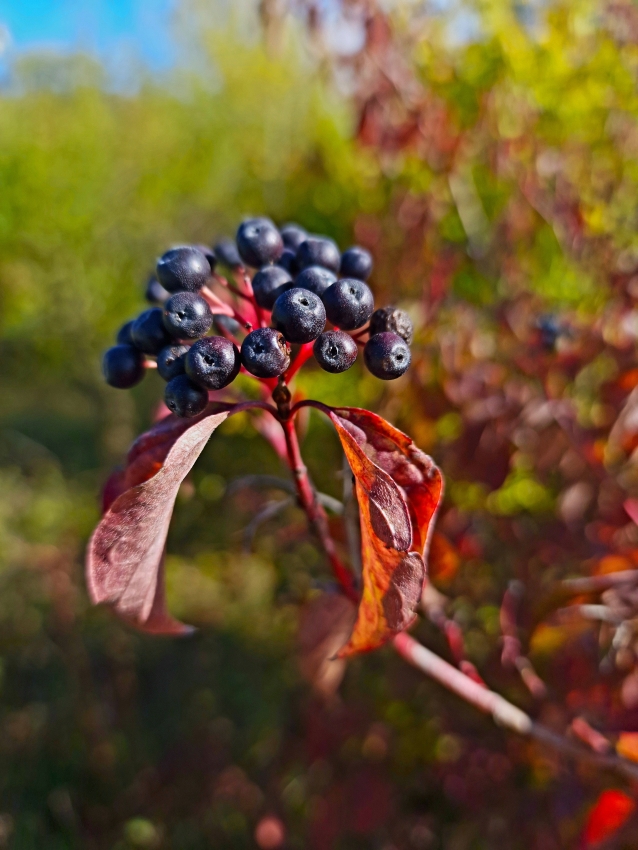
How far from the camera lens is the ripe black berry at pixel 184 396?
0.68 m

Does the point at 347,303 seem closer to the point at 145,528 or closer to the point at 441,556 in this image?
the point at 145,528

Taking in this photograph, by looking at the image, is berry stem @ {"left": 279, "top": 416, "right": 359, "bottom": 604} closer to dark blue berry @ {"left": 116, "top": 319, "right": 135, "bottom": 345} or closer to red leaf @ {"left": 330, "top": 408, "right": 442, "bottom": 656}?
red leaf @ {"left": 330, "top": 408, "right": 442, "bottom": 656}

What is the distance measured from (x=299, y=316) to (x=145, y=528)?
0.31 m

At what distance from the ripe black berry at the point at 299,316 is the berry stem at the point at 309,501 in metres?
0.12

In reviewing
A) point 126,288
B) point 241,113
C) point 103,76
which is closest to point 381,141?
point 126,288

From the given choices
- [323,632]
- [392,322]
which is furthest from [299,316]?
[323,632]

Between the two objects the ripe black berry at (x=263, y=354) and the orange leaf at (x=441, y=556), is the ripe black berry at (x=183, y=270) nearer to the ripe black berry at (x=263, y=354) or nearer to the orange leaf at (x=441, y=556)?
the ripe black berry at (x=263, y=354)

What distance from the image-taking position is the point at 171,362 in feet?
2.43

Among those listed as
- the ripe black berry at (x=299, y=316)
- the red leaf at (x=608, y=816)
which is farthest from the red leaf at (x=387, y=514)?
the red leaf at (x=608, y=816)

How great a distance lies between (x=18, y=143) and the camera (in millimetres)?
5922

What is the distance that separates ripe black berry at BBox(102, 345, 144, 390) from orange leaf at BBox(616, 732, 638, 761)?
99cm

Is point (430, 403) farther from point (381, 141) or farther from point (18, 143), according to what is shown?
point (18, 143)

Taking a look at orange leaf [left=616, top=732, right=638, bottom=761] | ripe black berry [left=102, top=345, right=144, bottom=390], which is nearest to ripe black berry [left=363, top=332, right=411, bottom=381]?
ripe black berry [left=102, top=345, right=144, bottom=390]

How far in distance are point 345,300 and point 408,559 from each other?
12.9 inches
